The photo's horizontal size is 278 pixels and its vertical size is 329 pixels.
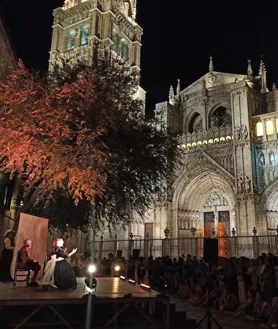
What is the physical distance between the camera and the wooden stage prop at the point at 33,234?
8.12 metres

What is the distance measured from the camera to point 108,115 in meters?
9.77

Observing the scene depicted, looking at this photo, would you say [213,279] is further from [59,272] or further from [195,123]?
[195,123]

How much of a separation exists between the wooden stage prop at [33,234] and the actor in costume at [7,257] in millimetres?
170

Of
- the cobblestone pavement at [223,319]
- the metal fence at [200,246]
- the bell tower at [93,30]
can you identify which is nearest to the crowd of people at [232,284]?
the cobblestone pavement at [223,319]

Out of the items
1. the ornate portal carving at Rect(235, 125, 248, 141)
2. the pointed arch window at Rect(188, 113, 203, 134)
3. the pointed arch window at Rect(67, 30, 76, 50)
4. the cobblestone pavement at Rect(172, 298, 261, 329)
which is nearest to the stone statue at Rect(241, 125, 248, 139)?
the ornate portal carving at Rect(235, 125, 248, 141)

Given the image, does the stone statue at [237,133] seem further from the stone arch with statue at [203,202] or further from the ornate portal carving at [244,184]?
the ornate portal carving at [244,184]

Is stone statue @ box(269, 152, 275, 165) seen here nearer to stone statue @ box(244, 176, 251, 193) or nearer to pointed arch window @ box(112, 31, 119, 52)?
stone statue @ box(244, 176, 251, 193)

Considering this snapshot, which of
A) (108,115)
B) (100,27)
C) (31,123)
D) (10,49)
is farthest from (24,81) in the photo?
(100,27)

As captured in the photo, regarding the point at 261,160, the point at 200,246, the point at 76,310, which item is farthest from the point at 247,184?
the point at 76,310

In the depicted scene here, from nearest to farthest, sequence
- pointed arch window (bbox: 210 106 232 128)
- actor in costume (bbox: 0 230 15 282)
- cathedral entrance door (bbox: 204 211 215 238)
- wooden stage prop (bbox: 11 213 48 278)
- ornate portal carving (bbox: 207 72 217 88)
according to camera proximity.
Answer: wooden stage prop (bbox: 11 213 48 278)
actor in costume (bbox: 0 230 15 282)
cathedral entrance door (bbox: 204 211 215 238)
pointed arch window (bbox: 210 106 232 128)
ornate portal carving (bbox: 207 72 217 88)

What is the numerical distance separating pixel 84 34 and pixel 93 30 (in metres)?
2.50

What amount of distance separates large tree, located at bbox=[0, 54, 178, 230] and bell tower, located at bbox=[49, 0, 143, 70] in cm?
2299

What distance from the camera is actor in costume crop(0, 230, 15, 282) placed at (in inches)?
333

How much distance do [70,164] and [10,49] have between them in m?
9.84
